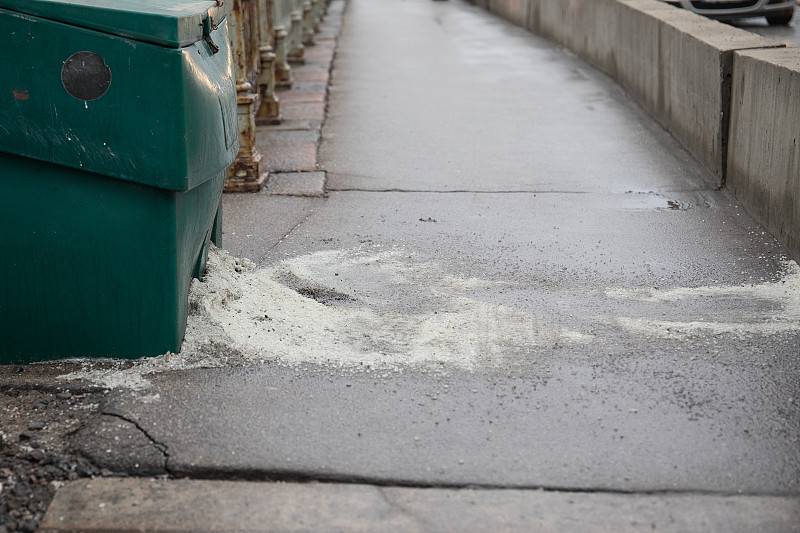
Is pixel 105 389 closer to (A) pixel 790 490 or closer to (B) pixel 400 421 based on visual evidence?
(B) pixel 400 421

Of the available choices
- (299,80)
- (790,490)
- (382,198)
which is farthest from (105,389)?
(299,80)

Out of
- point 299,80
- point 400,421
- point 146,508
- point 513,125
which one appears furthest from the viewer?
point 299,80

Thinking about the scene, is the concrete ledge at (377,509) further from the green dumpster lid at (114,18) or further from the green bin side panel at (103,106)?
the green dumpster lid at (114,18)

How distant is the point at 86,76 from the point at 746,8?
12700 millimetres

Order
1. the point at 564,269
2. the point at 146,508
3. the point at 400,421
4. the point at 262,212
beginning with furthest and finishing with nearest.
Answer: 1. the point at 262,212
2. the point at 564,269
3. the point at 400,421
4. the point at 146,508

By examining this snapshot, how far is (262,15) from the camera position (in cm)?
819

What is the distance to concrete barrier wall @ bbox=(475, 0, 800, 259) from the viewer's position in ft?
15.5

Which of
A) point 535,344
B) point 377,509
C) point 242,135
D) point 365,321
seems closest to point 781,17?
point 242,135

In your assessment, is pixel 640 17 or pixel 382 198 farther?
pixel 640 17

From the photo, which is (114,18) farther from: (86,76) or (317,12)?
(317,12)

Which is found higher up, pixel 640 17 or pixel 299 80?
pixel 640 17

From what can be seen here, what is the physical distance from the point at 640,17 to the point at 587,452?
6.58 m

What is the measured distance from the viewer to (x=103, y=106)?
116 inches

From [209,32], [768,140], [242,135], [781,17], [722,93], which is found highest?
[209,32]
